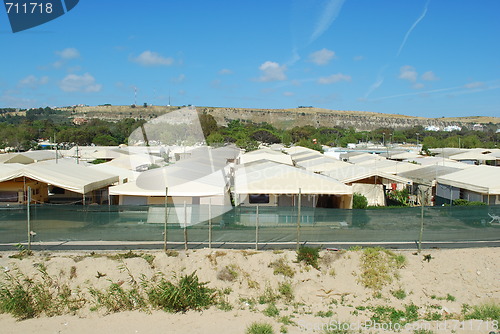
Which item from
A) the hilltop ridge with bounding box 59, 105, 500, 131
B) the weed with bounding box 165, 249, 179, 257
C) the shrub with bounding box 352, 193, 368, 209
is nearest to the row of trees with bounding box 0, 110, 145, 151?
the shrub with bounding box 352, 193, 368, 209

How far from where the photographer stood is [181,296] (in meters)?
8.95

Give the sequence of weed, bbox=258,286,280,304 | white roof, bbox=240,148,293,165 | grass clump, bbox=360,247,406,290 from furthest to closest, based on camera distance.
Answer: white roof, bbox=240,148,293,165 < grass clump, bbox=360,247,406,290 < weed, bbox=258,286,280,304

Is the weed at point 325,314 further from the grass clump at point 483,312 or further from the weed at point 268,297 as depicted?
the grass clump at point 483,312

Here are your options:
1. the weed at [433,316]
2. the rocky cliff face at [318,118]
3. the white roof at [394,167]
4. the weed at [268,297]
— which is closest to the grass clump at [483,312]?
the weed at [433,316]

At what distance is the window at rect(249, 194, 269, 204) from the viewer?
16781 millimetres

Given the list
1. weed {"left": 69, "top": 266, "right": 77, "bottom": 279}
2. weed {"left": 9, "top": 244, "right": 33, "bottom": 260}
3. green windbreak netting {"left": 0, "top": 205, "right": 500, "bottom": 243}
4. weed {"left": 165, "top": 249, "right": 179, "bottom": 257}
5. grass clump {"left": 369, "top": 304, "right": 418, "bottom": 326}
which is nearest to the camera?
grass clump {"left": 369, "top": 304, "right": 418, "bottom": 326}

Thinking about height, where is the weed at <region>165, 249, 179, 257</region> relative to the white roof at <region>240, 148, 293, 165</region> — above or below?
below

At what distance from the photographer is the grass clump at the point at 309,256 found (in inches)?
401

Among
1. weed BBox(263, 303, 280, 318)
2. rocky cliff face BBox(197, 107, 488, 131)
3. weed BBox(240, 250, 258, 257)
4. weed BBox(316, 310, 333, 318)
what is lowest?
weed BBox(316, 310, 333, 318)

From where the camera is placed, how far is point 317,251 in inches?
412

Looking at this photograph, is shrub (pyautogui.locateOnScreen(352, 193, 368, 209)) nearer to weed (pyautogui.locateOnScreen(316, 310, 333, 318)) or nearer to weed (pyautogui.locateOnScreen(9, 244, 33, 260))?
weed (pyautogui.locateOnScreen(316, 310, 333, 318))

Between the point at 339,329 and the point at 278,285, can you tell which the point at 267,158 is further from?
the point at 339,329

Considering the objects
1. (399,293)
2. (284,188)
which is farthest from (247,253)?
(284,188)

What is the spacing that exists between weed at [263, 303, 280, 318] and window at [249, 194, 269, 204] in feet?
25.8
